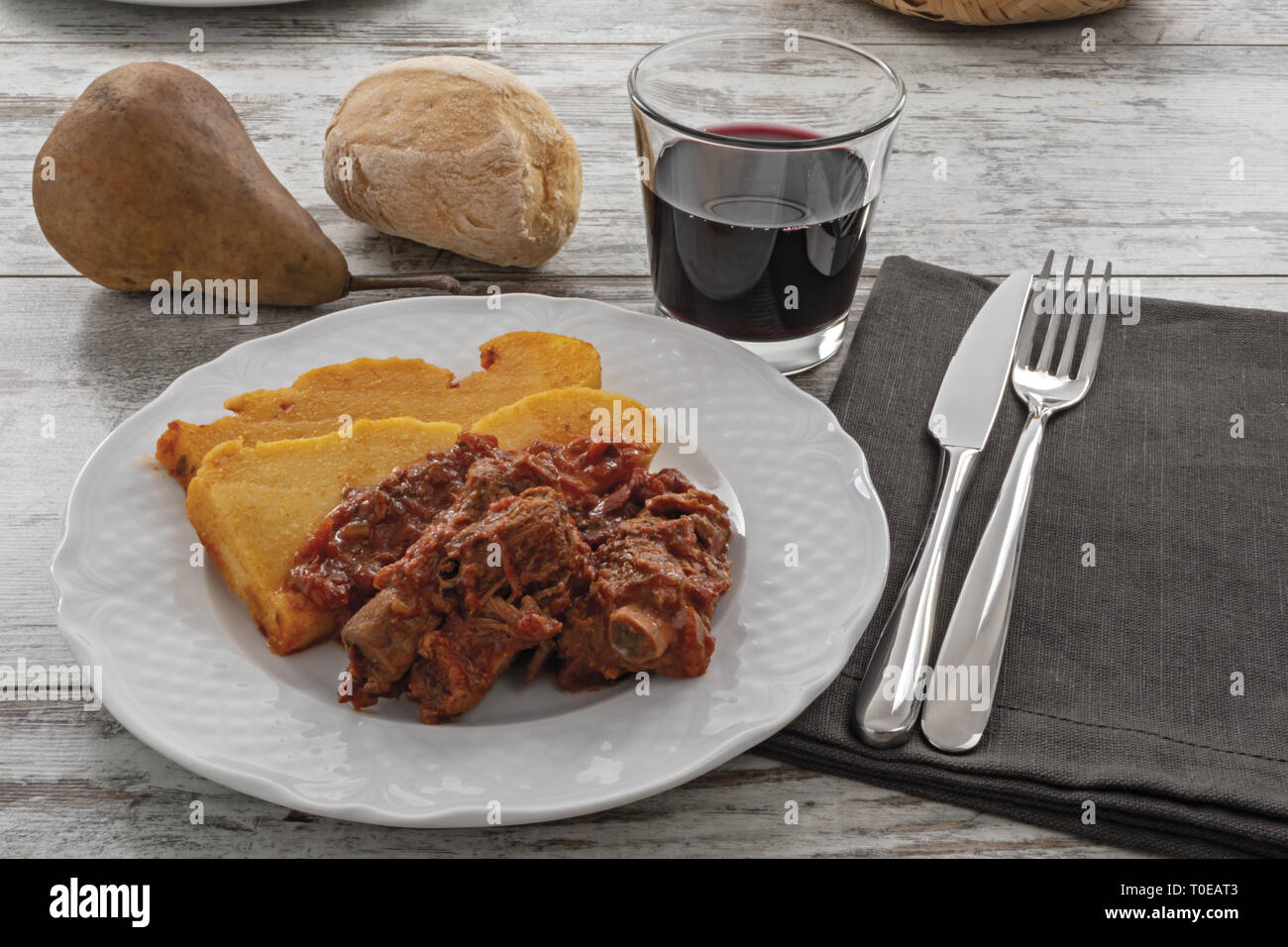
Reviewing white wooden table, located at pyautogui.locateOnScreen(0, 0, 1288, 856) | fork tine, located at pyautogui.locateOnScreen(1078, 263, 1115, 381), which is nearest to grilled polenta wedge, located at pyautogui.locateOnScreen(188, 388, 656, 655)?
white wooden table, located at pyautogui.locateOnScreen(0, 0, 1288, 856)

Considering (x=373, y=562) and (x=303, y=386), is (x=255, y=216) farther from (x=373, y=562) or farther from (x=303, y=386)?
(x=373, y=562)

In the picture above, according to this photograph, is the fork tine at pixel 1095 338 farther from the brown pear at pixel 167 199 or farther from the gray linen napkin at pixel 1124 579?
the brown pear at pixel 167 199

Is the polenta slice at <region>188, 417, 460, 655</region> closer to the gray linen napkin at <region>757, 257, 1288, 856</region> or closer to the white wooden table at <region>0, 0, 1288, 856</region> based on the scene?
the white wooden table at <region>0, 0, 1288, 856</region>

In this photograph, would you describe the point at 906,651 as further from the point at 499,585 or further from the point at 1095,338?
the point at 1095,338

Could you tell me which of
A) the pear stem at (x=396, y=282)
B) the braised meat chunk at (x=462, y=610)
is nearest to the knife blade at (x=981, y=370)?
the braised meat chunk at (x=462, y=610)

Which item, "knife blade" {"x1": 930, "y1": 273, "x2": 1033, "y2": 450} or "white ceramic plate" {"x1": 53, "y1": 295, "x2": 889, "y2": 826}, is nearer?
"white ceramic plate" {"x1": 53, "y1": 295, "x2": 889, "y2": 826}

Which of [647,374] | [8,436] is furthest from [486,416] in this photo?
[8,436]
